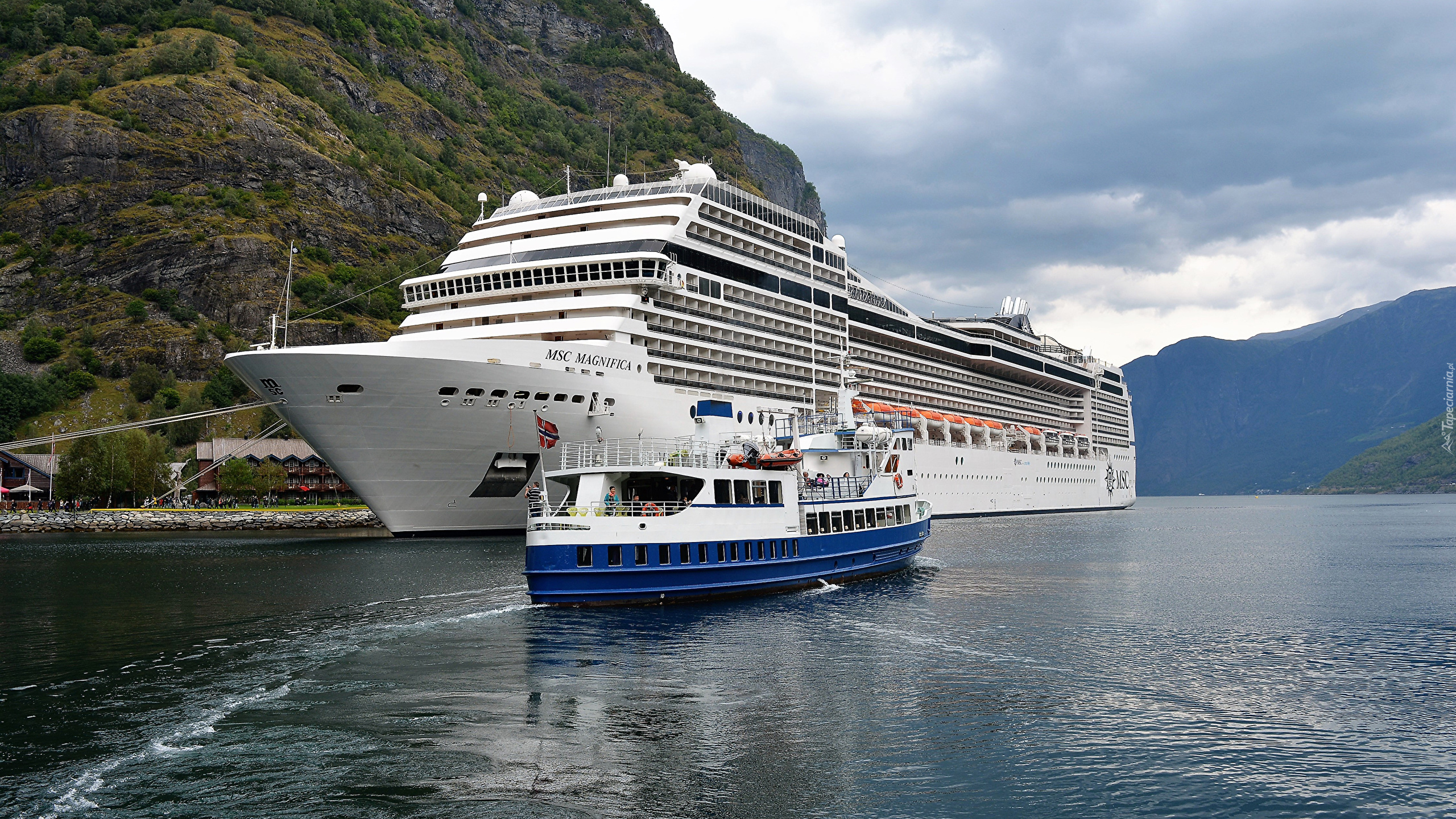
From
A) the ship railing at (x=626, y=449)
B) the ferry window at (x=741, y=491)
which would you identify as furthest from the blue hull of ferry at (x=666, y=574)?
the ship railing at (x=626, y=449)

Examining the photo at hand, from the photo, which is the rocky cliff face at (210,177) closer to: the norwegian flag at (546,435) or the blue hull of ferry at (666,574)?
the norwegian flag at (546,435)

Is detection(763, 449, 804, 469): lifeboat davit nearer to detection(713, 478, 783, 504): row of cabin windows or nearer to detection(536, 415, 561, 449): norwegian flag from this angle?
detection(713, 478, 783, 504): row of cabin windows

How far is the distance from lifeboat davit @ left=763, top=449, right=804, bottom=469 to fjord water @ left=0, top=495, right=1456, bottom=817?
185 inches

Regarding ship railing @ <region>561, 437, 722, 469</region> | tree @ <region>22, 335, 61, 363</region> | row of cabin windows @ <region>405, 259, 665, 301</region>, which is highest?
tree @ <region>22, 335, 61, 363</region>

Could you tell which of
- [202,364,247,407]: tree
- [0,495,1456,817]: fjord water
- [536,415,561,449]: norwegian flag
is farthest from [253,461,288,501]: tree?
[536,415,561,449]: norwegian flag

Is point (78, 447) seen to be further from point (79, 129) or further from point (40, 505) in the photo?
point (79, 129)

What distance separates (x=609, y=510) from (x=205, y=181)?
115551 mm

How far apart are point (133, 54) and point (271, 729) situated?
150 metres

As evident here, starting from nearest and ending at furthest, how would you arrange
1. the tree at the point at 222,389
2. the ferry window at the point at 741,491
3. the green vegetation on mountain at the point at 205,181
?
the ferry window at the point at 741,491, the tree at the point at 222,389, the green vegetation on mountain at the point at 205,181

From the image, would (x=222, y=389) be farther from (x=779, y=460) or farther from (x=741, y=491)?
(x=741, y=491)

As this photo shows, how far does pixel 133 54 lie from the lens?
446 ft

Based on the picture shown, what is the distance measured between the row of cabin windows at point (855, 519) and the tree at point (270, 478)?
7875 centimetres

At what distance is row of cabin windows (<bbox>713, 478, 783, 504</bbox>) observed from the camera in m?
32.4

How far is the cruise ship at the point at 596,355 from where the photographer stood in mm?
45438
